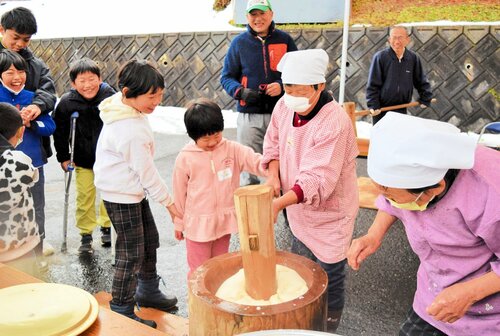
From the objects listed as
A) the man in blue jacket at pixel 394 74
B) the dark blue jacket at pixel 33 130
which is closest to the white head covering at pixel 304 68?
the dark blue jacket at pixel 33 130

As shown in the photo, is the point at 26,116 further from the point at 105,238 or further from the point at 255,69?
the point at 255,69

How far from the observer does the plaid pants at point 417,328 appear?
6.68 ft

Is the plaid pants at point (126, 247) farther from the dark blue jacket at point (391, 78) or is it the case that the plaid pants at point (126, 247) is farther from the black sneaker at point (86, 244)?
the dark blue jacket at point (391, 78)

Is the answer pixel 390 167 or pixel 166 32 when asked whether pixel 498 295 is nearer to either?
pixel 390 167

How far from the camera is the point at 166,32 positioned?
37.8 feet

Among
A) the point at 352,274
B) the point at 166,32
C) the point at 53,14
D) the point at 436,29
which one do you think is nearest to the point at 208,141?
the point at 352,274

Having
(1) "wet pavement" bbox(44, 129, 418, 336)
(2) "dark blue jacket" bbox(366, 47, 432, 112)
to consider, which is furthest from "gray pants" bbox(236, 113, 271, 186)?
(2) "dark blue jacket" bbox(366, 47, 432, 112)

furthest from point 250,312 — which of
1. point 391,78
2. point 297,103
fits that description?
point 391,78

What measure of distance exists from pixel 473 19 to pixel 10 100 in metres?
7.95

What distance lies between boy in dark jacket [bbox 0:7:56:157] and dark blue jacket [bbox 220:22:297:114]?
1.65 metres

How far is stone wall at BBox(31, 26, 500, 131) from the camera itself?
8.39m

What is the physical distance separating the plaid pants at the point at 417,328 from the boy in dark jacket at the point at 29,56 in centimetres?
312

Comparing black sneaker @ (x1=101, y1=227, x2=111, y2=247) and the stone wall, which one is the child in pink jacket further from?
the stone wall

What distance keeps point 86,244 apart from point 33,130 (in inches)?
47.5
